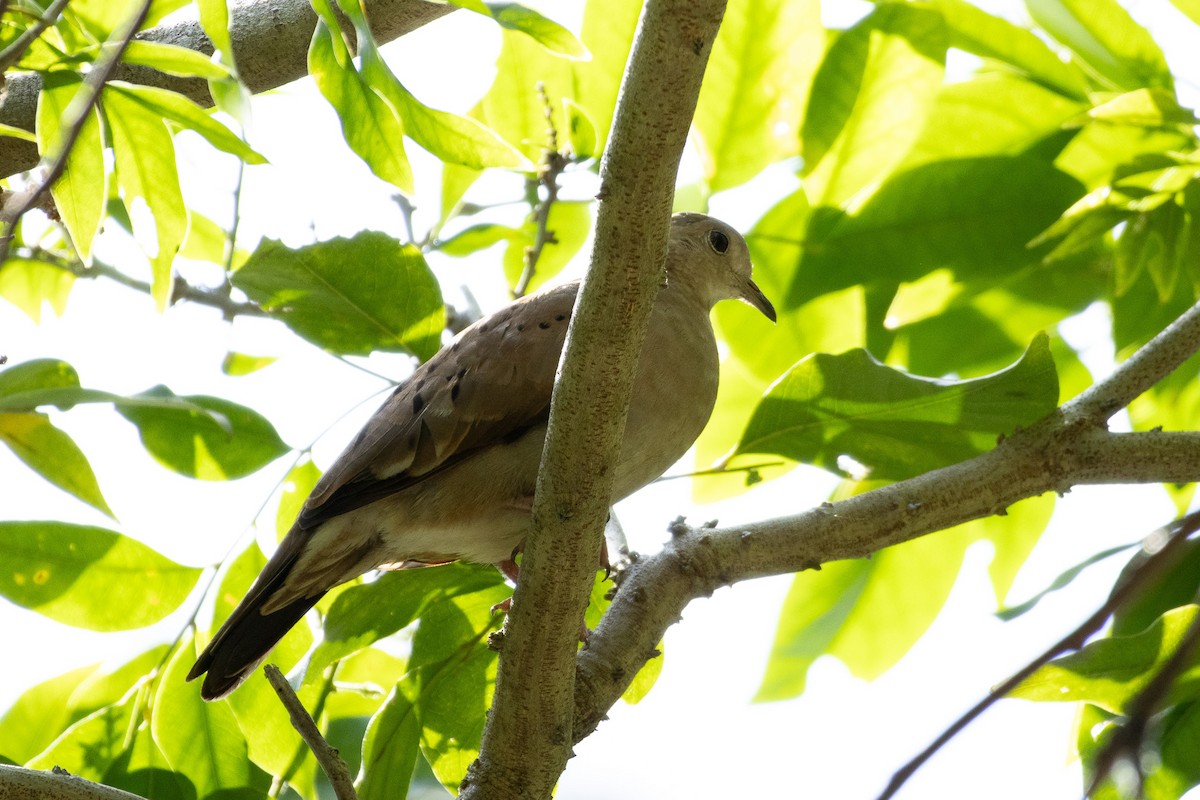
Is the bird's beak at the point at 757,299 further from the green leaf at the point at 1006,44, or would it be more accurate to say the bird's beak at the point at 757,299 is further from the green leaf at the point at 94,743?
the green leaf at the point at 94,743

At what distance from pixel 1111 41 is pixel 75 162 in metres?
2.30

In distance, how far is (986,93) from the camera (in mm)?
2955

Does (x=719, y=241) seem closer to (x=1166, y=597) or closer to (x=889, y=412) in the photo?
(x=889, y=412)

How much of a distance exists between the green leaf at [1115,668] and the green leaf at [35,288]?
276 centimetres

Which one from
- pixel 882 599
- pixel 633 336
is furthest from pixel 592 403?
pixel 882 599

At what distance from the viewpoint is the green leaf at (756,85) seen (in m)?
2.80

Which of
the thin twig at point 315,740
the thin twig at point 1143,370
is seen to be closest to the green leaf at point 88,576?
the thin twig at point 315,740

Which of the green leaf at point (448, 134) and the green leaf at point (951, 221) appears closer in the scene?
the green leaf at point (448, 134)

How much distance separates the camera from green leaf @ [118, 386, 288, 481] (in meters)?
2.62

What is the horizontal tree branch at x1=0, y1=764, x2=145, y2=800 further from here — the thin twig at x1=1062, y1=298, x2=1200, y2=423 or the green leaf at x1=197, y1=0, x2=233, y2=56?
the thin twig at x1=1062, y1=298, x2=1200, y2=423

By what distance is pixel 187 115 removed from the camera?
2047mm

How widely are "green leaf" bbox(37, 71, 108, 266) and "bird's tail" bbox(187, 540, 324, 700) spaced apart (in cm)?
87

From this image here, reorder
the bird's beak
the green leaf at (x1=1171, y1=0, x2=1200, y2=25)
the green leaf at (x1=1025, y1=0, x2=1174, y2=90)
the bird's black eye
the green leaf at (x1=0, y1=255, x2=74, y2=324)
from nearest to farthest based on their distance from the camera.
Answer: the green leaf at (x1=1171, y1=0, x2=1200, y2=25) < the green leaf at (x1=1025, y1=0, x2=1174, y2=90) < the bird's beak < the green leaf at (x1=0, y1=255, x2=74, y2=324) < the bird's black eye

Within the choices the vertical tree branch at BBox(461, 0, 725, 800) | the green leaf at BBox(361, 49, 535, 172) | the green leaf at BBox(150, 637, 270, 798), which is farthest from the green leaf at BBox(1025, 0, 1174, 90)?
the green leaf at BBox(150, 637, 270, 798)
